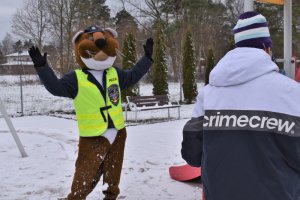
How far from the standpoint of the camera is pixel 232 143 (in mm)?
1651

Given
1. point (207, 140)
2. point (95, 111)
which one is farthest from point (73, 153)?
point (207, 140)

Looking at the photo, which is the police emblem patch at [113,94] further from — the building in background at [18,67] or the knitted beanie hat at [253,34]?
the building in background at [18,67]

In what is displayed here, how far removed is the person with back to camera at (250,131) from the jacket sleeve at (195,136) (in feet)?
0.09

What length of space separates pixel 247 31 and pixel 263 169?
2.10 ft

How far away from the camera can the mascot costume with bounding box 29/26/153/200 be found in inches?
136

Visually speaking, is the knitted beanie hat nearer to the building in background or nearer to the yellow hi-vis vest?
the yellow hi-vis vest

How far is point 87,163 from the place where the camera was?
3.45 metres

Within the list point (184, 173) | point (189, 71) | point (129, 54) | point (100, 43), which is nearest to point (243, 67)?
point (100, 43)

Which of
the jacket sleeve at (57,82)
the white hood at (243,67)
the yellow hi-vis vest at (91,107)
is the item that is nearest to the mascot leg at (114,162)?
the yellow hi-vis vest at (91,107)

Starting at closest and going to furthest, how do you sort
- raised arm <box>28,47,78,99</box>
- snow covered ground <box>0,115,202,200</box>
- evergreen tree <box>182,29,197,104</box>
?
raised arm <box>28,47,78,99</box>
snow covered ground <box>0,115,202,200</box>
evergreen tree <box>182,29,197,104</box>

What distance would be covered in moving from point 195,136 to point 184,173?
9.77 feet

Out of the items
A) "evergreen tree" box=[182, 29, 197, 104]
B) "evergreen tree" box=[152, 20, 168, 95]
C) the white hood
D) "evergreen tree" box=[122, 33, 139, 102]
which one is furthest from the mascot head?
"evergreen tree" box=[182, 29, 197, 104]

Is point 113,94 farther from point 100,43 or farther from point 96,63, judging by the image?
point 100,43

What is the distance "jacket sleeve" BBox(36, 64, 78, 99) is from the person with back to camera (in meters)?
1.86
